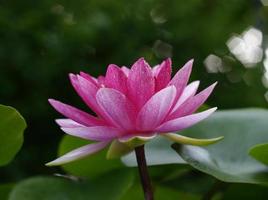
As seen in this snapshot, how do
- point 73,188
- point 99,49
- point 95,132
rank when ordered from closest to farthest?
point 95,132 → point 73,188 → point 99,49

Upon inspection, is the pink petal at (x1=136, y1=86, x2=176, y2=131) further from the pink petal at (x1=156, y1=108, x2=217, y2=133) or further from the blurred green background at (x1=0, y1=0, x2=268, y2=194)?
the blurred green background at (x1=0, y1=0, x2=268, y2=194)

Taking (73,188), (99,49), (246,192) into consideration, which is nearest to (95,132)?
(73,188)

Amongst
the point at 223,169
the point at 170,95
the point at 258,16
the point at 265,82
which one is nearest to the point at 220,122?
the point at 223,169

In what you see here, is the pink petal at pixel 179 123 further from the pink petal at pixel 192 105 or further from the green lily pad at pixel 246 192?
the green lily pad at pixel 246 192

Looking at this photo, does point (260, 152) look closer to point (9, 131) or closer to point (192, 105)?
point (192, 105)

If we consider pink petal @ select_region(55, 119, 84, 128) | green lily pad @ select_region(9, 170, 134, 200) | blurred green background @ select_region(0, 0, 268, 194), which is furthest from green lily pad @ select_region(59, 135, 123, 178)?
blurred green background @ select_region(0, 0, 268, 194)
